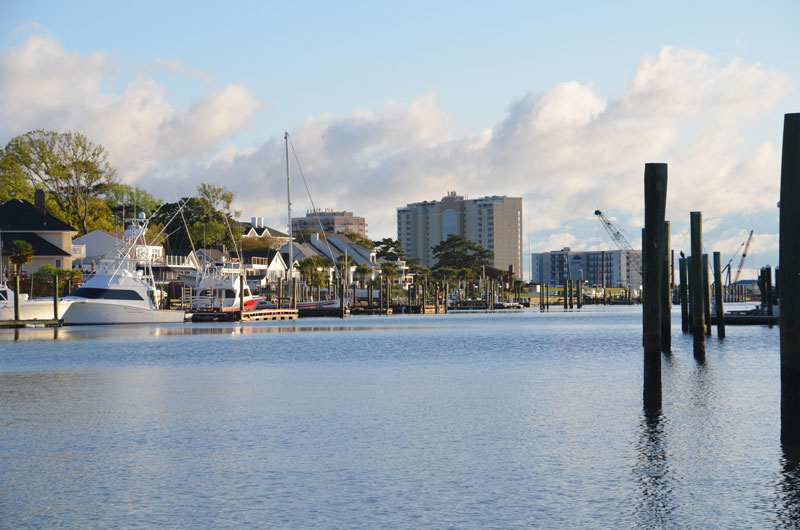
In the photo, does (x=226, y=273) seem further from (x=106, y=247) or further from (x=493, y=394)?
(x=493, y=394)

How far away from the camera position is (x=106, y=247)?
12356 cm

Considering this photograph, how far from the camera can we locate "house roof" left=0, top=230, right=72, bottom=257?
104188mm

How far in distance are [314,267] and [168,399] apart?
141718mm

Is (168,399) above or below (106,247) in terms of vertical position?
below

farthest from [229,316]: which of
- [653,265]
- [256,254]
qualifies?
[653,265]

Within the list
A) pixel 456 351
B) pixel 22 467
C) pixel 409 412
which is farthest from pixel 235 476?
pixel 456 351

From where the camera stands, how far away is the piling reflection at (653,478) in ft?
53.6

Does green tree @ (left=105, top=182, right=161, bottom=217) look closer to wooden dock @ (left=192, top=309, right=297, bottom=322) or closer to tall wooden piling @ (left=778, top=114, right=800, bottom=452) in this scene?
wooden dock @ (left=192, top=309, right=297, bottom=322)

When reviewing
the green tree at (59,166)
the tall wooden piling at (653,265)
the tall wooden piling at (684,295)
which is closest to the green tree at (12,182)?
the green tree at (59,166)

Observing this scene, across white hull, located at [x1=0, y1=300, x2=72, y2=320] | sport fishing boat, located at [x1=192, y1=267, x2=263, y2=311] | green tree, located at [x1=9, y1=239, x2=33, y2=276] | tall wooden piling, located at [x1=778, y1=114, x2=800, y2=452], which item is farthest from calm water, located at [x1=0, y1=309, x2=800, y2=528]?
sport fishing boat, located at [x1=192, y1=267, x2=263, y2=311]

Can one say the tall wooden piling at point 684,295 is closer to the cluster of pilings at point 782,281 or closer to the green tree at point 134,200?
the cluster of pilings at point 782,281

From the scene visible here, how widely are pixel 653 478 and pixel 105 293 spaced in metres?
77.4

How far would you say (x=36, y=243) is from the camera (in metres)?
105

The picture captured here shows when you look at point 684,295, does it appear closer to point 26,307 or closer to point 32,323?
point 32,323
